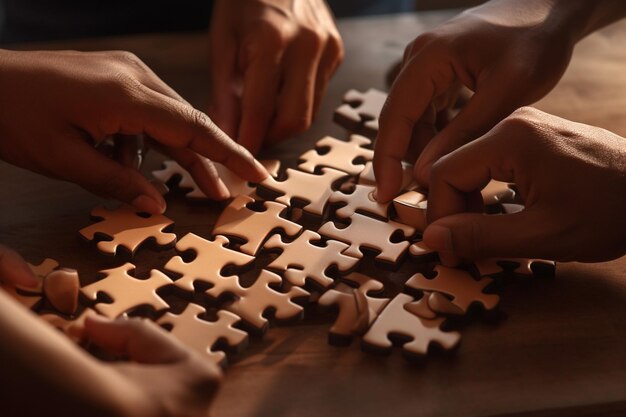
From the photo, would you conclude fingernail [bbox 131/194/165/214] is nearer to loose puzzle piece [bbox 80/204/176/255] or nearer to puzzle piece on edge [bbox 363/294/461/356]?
loose puzzle piece [bbox 80/204/176/255]

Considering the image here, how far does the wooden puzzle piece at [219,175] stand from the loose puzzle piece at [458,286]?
1.46 ft

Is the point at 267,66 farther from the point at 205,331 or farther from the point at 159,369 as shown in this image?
the point at 159,369

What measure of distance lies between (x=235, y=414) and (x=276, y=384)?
0.09 meters

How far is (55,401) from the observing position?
868 millimetres

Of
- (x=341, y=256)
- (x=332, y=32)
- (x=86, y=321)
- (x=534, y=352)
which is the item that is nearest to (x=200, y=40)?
(x=332, y=32)

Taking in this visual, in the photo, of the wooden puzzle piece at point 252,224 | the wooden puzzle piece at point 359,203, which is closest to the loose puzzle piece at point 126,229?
the wooden puzzle piece at point 252,224

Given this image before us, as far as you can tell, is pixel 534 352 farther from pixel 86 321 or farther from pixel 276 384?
pixel 86 321

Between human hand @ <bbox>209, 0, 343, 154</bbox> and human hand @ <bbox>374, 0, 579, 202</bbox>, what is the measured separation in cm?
30

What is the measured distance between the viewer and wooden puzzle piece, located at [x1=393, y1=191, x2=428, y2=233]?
4.84 feet

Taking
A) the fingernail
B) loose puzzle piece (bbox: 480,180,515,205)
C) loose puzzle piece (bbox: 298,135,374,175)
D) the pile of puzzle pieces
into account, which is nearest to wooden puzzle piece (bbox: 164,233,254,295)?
the pile of puzzle pieces

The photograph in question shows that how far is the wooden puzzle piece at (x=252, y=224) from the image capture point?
1441 millimetres

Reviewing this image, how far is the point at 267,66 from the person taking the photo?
1.82 m

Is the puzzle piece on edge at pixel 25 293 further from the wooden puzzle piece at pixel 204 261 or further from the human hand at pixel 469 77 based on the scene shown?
the human hand at pixel 469 77

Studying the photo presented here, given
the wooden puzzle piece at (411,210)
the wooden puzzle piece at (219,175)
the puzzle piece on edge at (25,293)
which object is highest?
the wooden puzzle piece at (411,210)
